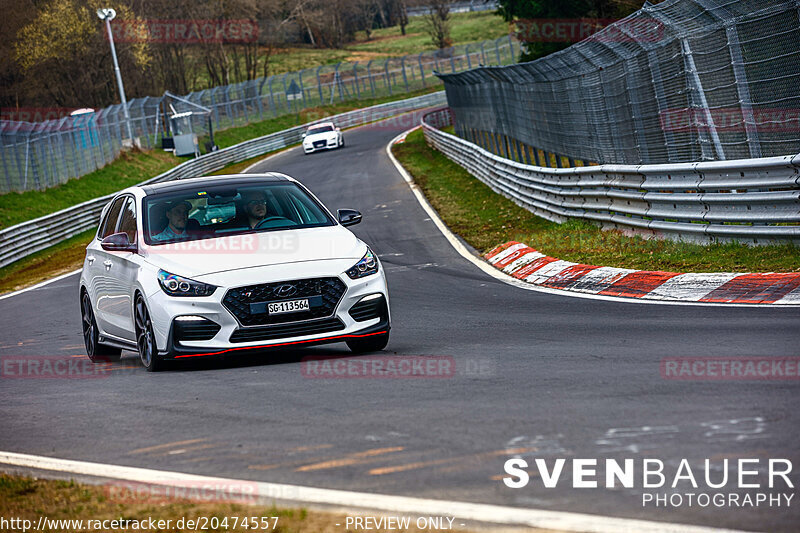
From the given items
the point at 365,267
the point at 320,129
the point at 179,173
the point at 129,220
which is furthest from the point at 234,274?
the point at 320,129

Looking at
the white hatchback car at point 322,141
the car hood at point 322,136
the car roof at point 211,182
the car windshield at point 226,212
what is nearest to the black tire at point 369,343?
the car windshield at point 226,212

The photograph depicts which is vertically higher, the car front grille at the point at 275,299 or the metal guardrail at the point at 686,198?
the car front grille at the point at 275,299

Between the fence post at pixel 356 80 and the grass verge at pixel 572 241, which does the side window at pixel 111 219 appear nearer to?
the grass verge at pixel 572 241

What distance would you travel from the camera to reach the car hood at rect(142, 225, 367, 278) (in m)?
8.67

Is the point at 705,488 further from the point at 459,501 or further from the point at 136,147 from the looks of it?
the point at 136,147

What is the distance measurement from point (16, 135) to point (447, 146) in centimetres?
1469

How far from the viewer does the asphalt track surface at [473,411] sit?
4902mm

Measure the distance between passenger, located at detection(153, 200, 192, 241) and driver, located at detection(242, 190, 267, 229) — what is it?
0.51 metres

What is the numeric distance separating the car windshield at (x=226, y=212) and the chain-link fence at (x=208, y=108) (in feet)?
92.6

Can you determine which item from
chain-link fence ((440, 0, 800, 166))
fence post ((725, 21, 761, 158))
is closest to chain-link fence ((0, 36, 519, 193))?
chain-link fence ((440, 0, 800, 166))

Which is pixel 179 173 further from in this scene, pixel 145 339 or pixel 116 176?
pixel 145 339

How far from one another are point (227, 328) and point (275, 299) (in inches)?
17.0

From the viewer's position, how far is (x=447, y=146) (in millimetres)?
38281

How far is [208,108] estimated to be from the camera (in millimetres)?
60500
